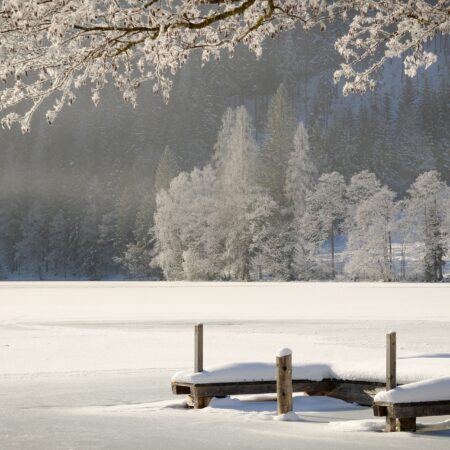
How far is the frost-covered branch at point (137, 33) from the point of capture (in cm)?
1003

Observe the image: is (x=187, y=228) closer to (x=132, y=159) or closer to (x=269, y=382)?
(x=132, y=159)

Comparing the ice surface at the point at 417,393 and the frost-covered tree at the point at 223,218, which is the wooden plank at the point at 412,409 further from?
the frost-covered tree at the point at 223,218

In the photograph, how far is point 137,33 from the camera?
1150 centimetres

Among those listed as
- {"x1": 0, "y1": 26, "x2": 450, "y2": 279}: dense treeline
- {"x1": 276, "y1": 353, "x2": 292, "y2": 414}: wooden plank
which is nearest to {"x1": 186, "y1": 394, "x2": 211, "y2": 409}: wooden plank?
{"x1": 276, "y1": 353, "x2": 292, "y2": 414}: wooden plank

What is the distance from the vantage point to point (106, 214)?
119 meters

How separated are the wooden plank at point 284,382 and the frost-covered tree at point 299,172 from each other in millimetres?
68765

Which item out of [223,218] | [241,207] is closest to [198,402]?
[241,207]

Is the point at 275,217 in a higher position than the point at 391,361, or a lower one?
higher

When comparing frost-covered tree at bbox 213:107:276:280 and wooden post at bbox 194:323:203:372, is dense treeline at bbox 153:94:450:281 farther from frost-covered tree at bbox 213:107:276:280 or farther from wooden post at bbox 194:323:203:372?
wooden post at bbox 194:323:203:372

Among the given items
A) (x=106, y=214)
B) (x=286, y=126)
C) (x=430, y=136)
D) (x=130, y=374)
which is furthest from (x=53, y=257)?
(x=130, y=374)

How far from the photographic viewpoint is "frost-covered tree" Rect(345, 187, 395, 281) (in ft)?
266

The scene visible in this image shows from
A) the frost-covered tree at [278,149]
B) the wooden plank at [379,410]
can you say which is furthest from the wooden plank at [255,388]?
the frost-covered tree at [278,149]

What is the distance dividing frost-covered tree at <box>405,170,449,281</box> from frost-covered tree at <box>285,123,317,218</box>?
899cm

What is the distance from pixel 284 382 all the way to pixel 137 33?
15.4ft
